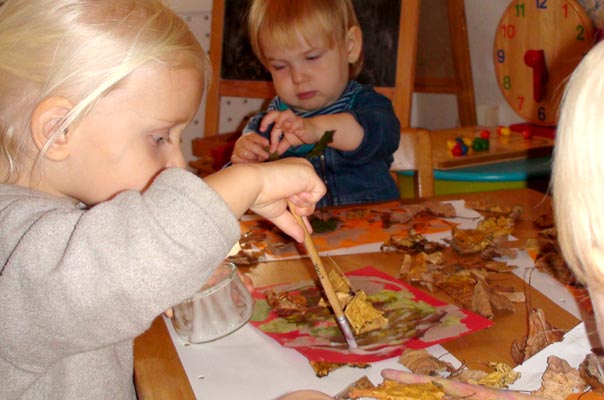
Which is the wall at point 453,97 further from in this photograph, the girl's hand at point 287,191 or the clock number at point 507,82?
the girl's hand at point 287,191

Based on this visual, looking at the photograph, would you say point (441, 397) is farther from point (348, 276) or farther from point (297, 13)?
point (297, 13)

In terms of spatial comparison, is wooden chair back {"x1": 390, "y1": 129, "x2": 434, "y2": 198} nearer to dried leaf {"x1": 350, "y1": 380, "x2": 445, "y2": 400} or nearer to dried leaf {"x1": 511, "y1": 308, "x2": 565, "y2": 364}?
dried leaf {"x1": 511, "y1": 308, "x2": 565, "y2": 364}

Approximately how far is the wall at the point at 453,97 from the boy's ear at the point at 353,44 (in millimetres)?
725

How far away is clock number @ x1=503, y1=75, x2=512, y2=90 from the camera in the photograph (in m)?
2.00

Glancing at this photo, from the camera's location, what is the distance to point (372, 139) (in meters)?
1.36

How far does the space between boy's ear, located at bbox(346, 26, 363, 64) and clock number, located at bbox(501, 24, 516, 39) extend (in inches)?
24.6

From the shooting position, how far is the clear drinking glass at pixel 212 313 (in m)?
0.71

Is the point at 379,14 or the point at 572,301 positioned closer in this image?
the point at 572,301

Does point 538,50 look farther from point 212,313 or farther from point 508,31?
point 212,313

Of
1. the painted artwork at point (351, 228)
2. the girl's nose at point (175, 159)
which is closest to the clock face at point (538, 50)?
the painted artwork at point (351, 228)

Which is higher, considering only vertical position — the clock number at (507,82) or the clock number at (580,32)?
the clock number at (580,32)

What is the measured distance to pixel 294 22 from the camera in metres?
1.39

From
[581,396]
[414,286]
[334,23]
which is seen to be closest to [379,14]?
[334,23]

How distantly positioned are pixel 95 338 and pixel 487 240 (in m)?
0.58
